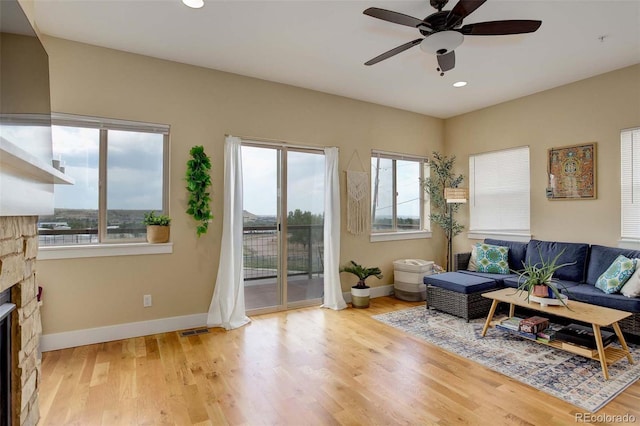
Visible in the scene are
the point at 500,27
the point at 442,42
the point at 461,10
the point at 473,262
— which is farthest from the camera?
the point at 473,262

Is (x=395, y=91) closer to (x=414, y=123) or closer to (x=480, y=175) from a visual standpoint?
(x=414, y=123)

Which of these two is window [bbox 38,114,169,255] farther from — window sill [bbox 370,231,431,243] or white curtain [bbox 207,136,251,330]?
window sill [bbox 370,231,431,243]

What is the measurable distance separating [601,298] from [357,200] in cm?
287

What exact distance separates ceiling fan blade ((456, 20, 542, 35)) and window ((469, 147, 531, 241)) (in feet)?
8.90

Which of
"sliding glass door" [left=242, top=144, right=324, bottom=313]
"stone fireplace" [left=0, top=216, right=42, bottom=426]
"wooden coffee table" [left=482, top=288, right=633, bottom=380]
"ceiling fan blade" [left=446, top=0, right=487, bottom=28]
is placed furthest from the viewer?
"sliding glass door" [left=242, top=144, right=324, bottom=313]

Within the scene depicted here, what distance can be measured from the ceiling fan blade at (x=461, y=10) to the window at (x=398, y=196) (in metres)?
2.75

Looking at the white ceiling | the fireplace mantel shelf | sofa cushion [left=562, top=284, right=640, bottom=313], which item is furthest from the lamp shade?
the fireplace mantel shelf

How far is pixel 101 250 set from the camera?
3.25 m

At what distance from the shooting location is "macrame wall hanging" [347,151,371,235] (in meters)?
4.73

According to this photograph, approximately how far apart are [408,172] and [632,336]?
3.35 meters

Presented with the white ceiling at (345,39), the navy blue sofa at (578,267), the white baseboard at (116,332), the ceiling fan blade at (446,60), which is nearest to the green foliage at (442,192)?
the navy blue sofa at (578,267)

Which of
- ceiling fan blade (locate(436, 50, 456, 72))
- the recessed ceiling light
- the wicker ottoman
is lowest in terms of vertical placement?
the wicker ottoman

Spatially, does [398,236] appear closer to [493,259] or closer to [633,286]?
[493,259]

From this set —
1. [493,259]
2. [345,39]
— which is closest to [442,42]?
[345,39]
